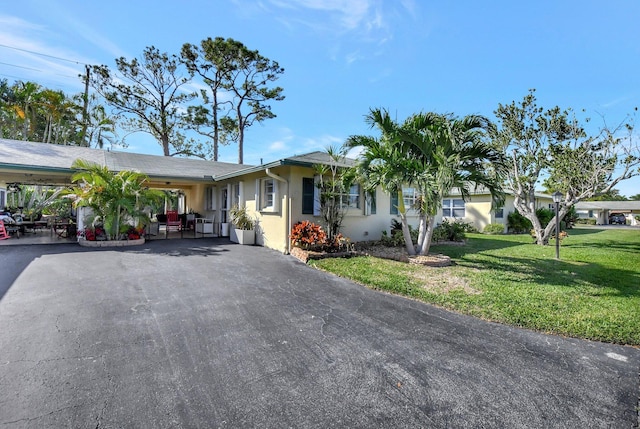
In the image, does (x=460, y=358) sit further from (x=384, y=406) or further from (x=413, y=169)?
(x=413, y=169)

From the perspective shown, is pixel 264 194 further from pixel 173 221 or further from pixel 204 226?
pixel 173 221

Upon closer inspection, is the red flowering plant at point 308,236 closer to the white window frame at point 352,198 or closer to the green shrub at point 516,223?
the white window frame at point 352,198

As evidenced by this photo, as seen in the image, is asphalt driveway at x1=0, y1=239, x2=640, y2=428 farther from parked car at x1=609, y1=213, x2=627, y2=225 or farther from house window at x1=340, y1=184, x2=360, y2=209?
parked car at x1=609, y1=213, x2=627, y2=225

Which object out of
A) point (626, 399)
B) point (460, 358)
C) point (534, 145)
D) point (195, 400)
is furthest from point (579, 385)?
point (534, 145)

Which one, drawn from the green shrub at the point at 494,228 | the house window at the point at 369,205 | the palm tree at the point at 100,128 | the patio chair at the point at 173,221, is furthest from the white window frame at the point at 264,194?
the palm tree at the point at 100,128

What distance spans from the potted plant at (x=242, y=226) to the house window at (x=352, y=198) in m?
3.47

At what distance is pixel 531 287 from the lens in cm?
562

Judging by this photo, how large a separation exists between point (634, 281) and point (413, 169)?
523 centimetres

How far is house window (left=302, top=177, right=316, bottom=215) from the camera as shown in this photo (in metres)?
9.00

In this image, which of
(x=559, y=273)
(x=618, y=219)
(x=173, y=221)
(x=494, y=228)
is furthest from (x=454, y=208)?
(x=618, y=219)

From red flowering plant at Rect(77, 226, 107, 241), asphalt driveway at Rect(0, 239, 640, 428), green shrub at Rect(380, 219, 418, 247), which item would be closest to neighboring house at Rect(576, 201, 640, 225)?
green shrub at Rect(380, 219, 418, 247)

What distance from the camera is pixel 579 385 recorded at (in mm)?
2617

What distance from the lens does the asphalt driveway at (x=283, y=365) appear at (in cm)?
220

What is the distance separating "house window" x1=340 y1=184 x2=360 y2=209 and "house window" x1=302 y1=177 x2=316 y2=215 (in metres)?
1.22
